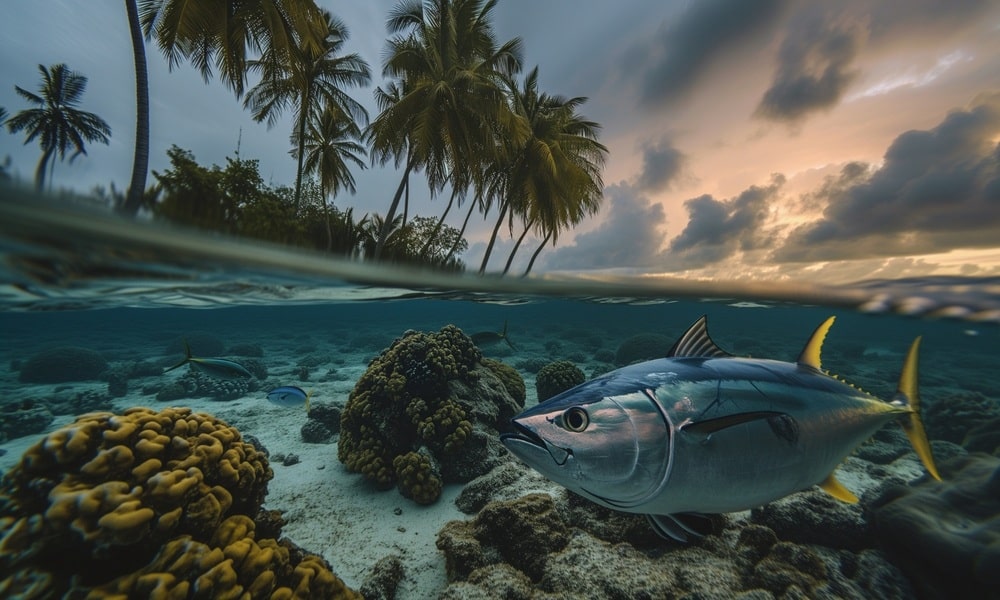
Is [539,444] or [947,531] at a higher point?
[539,444]

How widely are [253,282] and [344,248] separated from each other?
7.55ft

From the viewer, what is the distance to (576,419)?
1.66m

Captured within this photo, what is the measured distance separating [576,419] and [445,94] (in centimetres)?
1315

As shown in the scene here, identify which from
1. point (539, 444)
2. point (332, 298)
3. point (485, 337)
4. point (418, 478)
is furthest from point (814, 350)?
point (332, 298)

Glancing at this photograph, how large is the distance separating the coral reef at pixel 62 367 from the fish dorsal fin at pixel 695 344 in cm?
2285

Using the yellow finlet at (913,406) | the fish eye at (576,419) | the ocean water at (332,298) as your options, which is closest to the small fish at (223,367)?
the ocean water at (332,298)

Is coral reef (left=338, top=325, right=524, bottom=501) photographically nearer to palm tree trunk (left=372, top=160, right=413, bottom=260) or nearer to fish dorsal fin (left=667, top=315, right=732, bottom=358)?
fish dorsal fin (left=667, top=315, right=732, bottom=358)

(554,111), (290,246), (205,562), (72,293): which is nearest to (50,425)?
(72,293)

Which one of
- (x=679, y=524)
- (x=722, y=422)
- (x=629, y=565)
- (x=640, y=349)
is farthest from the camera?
(x=640, y=349)

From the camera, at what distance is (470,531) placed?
3.58 metres

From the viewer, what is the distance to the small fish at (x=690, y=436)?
1617mm

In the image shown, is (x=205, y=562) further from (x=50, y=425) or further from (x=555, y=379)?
(x=50, y=425)

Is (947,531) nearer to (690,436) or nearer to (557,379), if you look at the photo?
(690,436)

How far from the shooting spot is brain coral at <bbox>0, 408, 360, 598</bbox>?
6.86 ft
